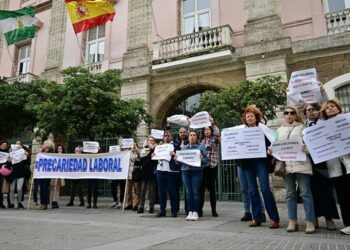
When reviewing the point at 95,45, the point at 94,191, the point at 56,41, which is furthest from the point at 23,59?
the point at 94,191

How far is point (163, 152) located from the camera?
22.6 feet

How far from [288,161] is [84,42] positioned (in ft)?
47.9

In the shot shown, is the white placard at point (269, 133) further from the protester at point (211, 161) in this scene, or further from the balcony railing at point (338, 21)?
the balcony railing at point (338, 21)

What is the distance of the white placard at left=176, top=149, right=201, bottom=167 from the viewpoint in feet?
20.3

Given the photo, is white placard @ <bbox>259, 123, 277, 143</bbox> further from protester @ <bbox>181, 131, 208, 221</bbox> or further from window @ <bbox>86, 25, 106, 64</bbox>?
window @ <bbox>86, 25, 106, 64</bbox>

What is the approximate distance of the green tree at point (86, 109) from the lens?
10.2 meters

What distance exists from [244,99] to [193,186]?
12.3ft

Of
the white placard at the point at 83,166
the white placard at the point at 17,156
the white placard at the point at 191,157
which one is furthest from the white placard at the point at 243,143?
the white placard at the point at 17,156

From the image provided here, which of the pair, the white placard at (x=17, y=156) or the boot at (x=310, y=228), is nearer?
the boot at (x=310, y=228)

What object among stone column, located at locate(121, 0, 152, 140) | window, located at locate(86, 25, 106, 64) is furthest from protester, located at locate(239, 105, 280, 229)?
window, located at locate(86, 25, 106, 64)

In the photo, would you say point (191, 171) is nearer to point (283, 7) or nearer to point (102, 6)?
point (283, 7)

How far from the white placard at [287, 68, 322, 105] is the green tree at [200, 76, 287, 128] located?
3539 mm

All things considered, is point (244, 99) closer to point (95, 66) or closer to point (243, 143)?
point (243, 143)

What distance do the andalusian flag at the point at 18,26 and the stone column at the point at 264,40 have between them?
1030 cm
